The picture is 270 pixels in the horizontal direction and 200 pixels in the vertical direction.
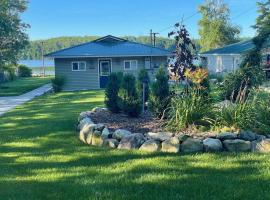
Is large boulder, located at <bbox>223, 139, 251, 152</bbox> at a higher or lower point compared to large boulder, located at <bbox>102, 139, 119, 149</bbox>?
higher

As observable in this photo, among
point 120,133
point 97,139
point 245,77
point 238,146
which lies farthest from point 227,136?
point 245,77

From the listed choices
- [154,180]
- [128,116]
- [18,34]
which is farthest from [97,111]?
[18,34]

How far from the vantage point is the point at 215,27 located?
52.9m

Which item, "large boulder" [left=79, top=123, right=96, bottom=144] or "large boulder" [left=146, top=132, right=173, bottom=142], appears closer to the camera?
"large boulder" [left=146, top=132, right=173, bottom=142]

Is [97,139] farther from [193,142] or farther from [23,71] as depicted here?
[23,71]

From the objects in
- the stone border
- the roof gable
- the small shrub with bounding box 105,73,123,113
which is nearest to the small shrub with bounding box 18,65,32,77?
the roof gable

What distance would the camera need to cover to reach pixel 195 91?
25.1ft

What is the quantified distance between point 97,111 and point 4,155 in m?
3.72

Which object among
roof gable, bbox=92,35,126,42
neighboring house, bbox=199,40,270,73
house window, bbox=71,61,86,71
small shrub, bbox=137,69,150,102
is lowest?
small shrub, bbox=137,69,150,102

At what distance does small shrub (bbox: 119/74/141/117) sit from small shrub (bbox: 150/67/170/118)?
2.07 ft

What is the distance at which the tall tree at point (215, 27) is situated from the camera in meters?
53.1

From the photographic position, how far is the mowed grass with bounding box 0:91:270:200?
4.45 metres

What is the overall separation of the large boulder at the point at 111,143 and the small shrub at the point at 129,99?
1.86m

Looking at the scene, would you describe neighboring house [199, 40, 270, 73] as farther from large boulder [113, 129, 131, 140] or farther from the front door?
large boulder [113, 129, 131, 140]
